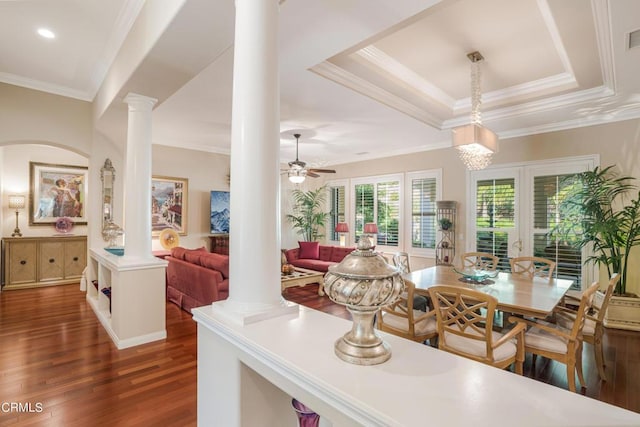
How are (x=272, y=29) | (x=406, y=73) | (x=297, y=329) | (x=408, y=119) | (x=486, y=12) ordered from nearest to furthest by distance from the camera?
1. (x=297, y=329)
2. (x=272, y=29)
3. (x=486, y=12)
4. (x=406, y=73)
5. (x=408, y=119)

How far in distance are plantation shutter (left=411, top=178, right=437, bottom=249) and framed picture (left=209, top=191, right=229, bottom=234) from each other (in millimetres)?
4320

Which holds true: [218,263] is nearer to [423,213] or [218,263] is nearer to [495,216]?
[423,213]

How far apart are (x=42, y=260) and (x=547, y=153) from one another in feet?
30.1

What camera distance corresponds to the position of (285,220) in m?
8.55

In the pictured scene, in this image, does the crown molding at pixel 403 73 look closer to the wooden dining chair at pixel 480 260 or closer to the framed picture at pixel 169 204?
the wooden dining chair at pixel 480 260

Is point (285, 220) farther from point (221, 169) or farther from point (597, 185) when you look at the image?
point (597, 185)

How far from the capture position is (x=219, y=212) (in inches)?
285

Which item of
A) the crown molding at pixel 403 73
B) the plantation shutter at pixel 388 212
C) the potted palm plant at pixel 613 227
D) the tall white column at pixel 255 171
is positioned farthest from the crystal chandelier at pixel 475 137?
the plantation shutter at pixel 388 212

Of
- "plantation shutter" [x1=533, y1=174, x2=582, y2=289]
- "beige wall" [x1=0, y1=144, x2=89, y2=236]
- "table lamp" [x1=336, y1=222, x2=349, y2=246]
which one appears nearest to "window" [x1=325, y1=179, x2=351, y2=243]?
"table lamp" [x1=336, y1=222, x2=349, y2=246]

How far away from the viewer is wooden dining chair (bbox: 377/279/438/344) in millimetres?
2561

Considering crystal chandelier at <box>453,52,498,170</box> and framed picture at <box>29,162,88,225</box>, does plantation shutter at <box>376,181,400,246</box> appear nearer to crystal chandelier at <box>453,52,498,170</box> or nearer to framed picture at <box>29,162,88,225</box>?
crystal chandelier at <box>453,52,498,170</box>

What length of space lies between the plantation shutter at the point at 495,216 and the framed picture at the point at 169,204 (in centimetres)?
608

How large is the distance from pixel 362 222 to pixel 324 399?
692 centimetres

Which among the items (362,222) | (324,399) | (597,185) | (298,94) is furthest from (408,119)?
(324,399)
